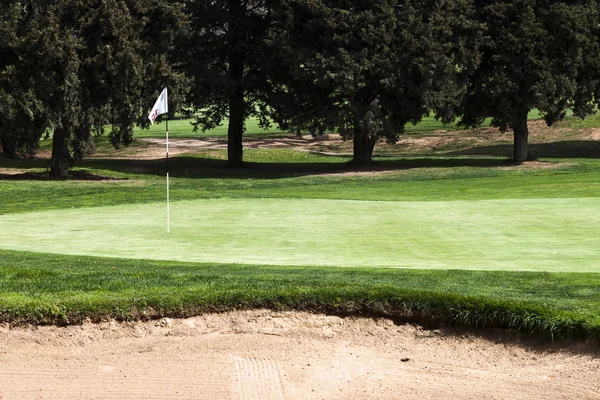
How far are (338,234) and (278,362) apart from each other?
856 centimetres

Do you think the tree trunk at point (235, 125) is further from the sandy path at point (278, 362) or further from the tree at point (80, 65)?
the sandy path at point (278, 362)

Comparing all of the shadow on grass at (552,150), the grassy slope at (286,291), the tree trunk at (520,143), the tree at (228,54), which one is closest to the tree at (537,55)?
the tree trunk at (520,143)

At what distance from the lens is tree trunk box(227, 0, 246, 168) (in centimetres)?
4322

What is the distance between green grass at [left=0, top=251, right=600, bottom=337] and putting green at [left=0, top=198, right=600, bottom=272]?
2.11m

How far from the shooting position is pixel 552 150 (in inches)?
2116

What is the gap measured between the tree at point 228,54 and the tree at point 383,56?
7.17 ft

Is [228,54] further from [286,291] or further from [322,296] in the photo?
[322,296]

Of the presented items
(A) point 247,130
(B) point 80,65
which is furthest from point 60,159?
(A) point 247,130

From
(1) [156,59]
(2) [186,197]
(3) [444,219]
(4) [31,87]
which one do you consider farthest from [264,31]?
(3) [444,219]

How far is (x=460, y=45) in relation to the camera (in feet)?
130

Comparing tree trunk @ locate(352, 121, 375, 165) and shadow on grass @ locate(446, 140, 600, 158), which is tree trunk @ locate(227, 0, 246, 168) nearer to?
tree trunk @ locate(352, 121, 375, 165)

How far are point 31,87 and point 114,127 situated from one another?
4.87 metres

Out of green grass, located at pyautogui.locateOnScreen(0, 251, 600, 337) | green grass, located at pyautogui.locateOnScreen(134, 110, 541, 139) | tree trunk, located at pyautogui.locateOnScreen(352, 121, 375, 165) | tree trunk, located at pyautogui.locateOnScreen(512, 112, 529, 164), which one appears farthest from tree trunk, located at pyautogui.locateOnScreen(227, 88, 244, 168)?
green grass, located at pyautogui.locateOnScreen(0, 251, 600, 337)

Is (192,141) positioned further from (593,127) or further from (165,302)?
(165,302)
